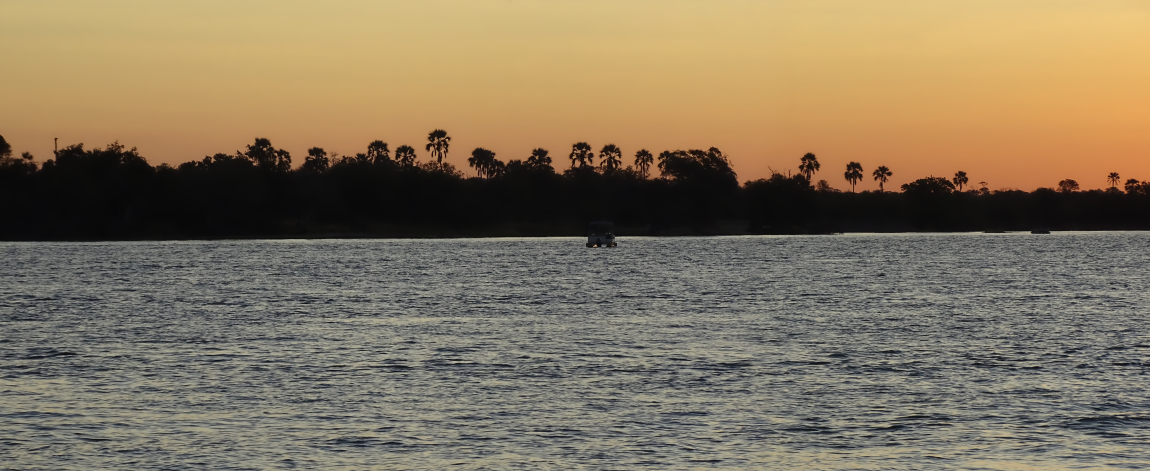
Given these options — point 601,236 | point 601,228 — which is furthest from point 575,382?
point 601,228

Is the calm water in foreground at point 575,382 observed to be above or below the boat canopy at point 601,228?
below

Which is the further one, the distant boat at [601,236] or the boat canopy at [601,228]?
the boat canopy at [601,228]

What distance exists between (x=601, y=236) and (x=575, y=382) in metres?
148

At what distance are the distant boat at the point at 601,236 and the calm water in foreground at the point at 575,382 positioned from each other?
4203 inches

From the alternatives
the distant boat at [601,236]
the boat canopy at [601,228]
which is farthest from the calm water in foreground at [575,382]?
the boat canopy at [601,228]

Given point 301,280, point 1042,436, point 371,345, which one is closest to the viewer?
point 1042,436

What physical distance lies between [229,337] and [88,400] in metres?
16.2

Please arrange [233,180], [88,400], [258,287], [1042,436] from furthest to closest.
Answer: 1. [233,180]
2. [258,287]
3. [88,400]
4. [1042,436]

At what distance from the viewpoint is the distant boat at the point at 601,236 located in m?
173

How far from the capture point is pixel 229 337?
4216cm

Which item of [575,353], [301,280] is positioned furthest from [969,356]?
[301,280]

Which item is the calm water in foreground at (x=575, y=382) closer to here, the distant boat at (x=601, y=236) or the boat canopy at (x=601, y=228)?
the distant boat at (x=601, y=236)

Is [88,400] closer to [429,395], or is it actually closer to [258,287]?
[429,395]

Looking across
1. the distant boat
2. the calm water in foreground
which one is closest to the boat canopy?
the distant boat
